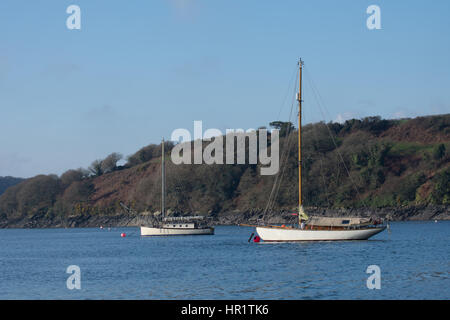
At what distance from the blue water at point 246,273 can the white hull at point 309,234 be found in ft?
2.84

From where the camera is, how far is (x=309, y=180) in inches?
5620

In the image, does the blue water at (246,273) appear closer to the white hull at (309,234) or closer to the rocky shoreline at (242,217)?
the white hull at (309,234)

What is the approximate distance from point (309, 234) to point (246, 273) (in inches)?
726

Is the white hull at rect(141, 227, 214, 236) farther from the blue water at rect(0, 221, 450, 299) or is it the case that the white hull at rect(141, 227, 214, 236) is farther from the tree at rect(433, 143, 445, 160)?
the tree at rect(433, 143, 445, 160)

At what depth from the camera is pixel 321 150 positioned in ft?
515

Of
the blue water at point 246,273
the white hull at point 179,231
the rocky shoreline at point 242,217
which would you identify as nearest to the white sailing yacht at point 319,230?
the blue water at point 246,273

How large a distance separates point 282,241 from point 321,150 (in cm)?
10019

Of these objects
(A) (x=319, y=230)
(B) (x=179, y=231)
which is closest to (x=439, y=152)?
(B) (x=179, y=231)

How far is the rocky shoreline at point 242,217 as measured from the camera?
128250 millimetres

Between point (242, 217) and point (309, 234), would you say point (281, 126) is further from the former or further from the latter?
point (309, 234)

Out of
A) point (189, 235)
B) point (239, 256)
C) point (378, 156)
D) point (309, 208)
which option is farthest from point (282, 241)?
point (378, 156)

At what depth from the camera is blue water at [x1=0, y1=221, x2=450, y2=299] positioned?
32.7m

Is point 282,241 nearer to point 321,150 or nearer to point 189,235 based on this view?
point 189,235

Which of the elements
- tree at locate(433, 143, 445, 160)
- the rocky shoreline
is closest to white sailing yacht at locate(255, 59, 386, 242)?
the rocky shoreline
